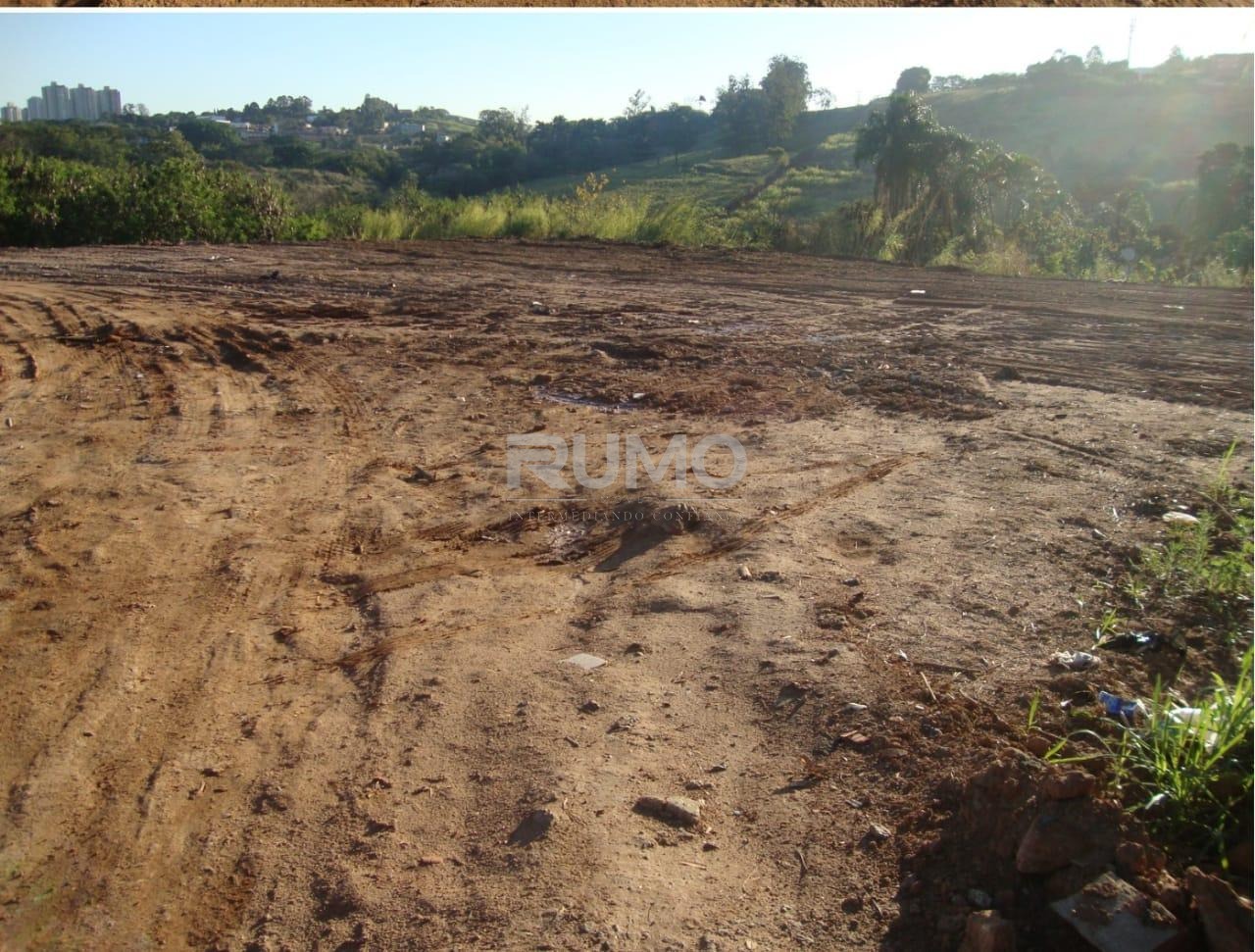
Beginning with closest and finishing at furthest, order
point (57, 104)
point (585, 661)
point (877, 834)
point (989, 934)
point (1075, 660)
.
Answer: point (989, 934) < point (877, 834) < point (1075, 660) < point (585, 661) < point (57, 104)

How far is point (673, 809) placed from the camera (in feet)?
10.4

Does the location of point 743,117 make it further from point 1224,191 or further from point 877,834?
point 877,834

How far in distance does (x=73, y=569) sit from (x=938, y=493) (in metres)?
4.13

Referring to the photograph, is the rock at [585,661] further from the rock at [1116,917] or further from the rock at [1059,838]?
the rock at [1116,917]

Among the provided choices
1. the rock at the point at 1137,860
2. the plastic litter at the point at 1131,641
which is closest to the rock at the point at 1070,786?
the rock at the point at 1137,860

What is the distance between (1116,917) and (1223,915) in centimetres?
21

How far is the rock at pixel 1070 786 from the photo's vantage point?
2.68m

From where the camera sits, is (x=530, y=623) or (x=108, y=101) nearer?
(x=530, y=623)

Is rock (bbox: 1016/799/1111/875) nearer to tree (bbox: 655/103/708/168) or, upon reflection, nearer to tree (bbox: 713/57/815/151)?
tree (bbox: 713/57/815/151)

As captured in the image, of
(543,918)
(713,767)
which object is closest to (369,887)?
(543,918)

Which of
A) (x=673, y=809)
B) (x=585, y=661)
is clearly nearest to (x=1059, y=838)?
(x=673, y=809)

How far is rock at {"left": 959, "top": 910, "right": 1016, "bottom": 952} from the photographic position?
2.44 meters

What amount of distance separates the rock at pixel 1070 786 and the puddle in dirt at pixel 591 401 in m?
4.91

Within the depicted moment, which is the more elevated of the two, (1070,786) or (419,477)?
(1070,786)
